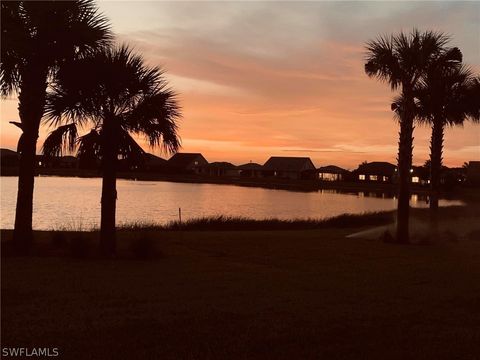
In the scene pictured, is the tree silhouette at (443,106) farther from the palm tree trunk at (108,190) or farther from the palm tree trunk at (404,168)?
the palm tree trunk at (108,190)

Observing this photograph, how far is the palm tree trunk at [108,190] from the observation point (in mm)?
13789

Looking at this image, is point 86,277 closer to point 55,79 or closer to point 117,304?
point 117,304

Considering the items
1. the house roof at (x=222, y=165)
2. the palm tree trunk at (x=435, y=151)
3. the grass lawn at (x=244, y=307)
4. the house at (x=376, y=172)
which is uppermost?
the house roof at (x=222, y=165)

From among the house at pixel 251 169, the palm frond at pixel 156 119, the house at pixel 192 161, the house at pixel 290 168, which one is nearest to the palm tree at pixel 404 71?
the palm frond at pixel 156 119

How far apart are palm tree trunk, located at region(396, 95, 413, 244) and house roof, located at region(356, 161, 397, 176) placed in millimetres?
106788

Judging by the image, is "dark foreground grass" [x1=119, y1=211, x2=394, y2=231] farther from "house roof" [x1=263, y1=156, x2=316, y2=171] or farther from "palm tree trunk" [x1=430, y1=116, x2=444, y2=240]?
"house roof" [x1=263, y1=156, x2=316, y2=171]

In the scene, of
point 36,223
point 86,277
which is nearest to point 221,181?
point 36,223

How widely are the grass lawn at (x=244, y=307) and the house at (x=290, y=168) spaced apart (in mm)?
124035

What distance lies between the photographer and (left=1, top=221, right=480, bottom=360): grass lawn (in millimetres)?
5988

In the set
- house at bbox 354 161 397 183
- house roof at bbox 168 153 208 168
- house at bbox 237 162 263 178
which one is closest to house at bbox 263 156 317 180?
house at bbox 237 162 263 178

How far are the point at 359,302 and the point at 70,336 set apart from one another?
14.7 feet

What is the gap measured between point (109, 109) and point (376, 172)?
115 metres

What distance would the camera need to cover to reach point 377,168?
125000 mm

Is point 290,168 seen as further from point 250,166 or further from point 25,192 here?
point 25,192
